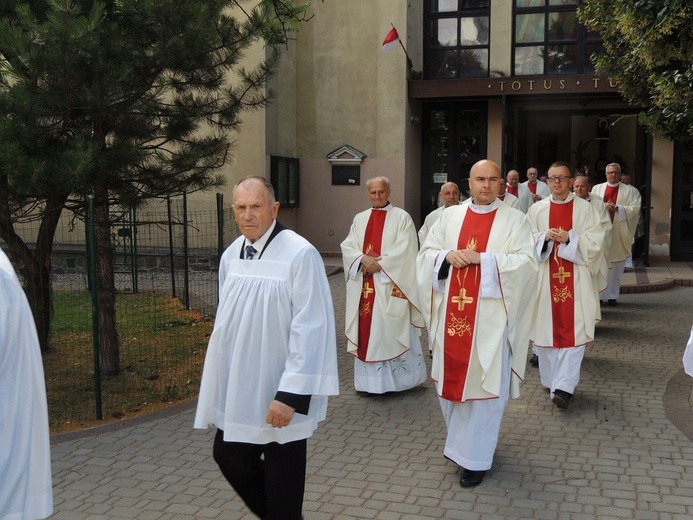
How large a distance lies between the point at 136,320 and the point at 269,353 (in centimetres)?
805

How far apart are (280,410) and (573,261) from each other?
4781 millimetres

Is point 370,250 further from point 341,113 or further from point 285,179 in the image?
point 341,113

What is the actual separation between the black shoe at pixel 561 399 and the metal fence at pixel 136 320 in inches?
141

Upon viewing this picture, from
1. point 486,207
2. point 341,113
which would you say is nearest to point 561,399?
point 486,207

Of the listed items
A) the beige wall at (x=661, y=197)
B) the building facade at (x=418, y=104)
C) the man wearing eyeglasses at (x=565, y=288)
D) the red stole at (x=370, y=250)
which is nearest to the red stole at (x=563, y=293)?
the man wearing eyeglasses at (x=565, y=288)

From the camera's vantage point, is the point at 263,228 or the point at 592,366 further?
the point at 592,366

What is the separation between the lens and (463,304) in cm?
575

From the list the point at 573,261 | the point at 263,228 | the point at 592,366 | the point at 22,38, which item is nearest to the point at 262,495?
the point at 263,228

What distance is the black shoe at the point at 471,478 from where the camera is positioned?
5.42m

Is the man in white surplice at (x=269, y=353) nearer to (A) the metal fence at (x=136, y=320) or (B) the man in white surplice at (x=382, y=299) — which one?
(A) the metal fence at (x=136, y=320)

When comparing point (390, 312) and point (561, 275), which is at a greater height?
point (561, 275)

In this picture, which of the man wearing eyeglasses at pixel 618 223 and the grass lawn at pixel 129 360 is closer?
the grass lawn at pixel 129 360

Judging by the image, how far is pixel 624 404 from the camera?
24.7 ft

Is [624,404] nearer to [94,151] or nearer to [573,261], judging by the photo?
[573,261]
